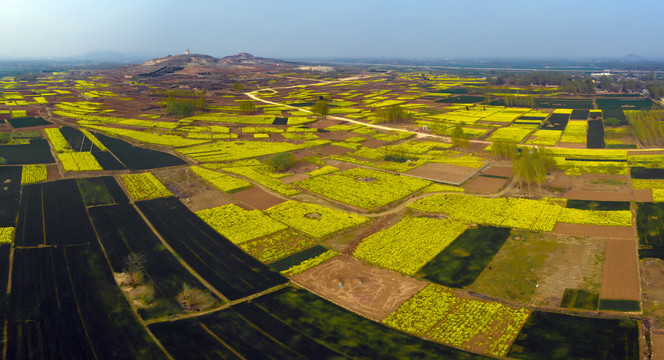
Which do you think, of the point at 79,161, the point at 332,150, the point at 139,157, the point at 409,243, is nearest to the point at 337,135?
the point at 332,150

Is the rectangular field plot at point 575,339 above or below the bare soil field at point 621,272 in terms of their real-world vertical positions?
below

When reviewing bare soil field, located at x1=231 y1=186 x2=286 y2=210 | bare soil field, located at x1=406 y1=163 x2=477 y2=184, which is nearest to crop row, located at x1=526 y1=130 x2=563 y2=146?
bare soil field, located at x1=406 y1=163 x2=477 y2=184

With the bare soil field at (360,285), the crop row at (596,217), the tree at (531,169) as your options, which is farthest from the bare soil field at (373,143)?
the bare soil field at (360,285)

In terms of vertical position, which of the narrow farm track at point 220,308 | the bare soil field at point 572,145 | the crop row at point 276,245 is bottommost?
the narrow farm track at point 220,308

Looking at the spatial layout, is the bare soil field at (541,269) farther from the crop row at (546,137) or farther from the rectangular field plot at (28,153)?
the rectangular field plot at (28,153)

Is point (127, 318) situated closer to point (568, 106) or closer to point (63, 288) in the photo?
point (63, 288)

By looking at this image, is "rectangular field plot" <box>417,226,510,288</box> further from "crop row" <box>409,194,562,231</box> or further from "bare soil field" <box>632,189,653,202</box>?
"bare soil field" <box>632,189,653,202</box>
